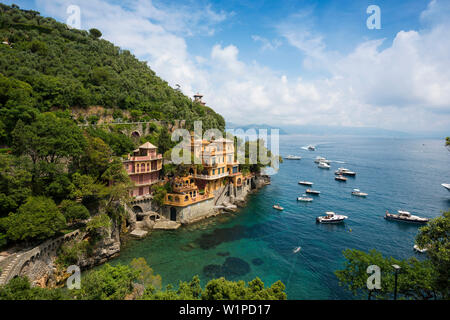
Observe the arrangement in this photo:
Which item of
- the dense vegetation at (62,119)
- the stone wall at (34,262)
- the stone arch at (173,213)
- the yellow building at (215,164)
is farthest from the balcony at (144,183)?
the stone wall at (34,262)

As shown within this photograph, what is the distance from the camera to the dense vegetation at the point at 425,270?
12758 millimetres

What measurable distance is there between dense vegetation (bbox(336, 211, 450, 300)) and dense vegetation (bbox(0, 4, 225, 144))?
124ft

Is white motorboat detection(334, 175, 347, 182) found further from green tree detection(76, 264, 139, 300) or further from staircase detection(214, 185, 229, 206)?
green tree detection(76, 264, 139, 300)

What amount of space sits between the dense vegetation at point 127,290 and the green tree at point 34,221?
238 inches

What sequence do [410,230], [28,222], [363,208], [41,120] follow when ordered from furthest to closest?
1. [363,208]
2. [410,230]
3. [41,120]
4. [28,222]

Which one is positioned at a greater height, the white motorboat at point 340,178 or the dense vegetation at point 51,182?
the dense vegetation at point 51,182

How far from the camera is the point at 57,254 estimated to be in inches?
841

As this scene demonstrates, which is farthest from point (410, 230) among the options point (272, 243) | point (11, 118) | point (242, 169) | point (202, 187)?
point (11, 118)

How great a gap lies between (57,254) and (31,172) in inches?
334

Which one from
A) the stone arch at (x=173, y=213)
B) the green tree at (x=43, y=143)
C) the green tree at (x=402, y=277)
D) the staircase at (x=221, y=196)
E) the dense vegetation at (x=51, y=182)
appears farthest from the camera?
the staircase at (x=221, y=196)

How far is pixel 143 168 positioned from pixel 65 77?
87.9 feet

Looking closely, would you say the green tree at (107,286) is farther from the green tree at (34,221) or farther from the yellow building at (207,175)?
the yellow building at (207,175)

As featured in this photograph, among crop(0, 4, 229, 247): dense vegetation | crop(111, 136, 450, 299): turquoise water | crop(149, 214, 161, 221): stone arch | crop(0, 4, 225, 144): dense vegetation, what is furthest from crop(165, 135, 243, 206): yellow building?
crop(0, 4, 225, 144): dense vegetation

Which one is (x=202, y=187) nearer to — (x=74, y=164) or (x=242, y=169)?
(x=242, y=169)
